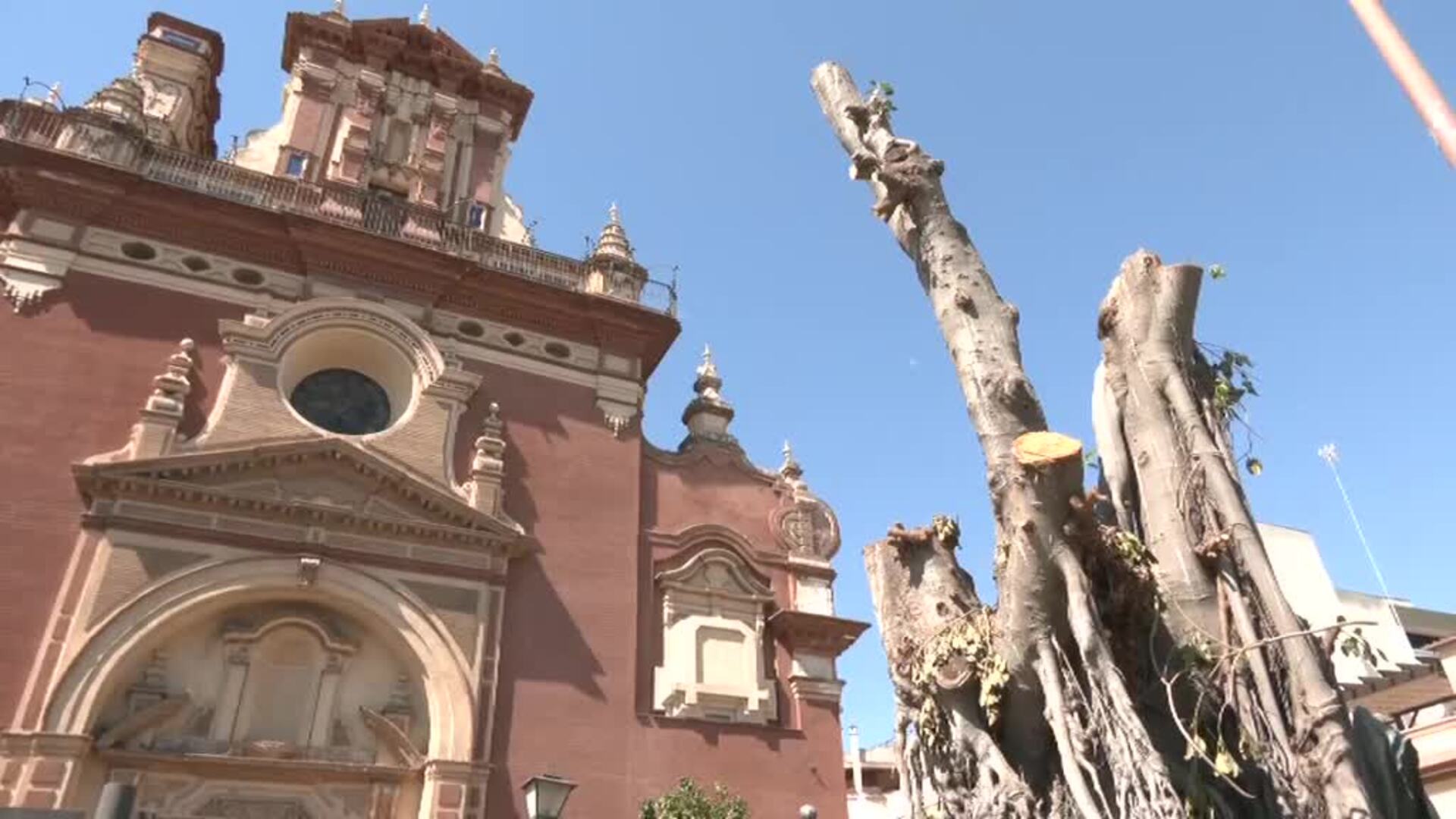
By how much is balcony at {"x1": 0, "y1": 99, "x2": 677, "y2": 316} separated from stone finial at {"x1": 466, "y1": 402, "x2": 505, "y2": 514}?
307cm

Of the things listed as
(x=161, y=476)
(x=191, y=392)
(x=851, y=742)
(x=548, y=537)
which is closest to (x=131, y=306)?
(x=191, y=392)

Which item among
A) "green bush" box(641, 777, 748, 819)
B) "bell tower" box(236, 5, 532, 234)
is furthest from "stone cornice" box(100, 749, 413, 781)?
"bell tower" box(236, 5, 532, 234)

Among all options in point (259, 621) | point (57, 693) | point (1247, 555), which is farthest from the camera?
point (259, 621)

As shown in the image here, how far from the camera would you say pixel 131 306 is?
1462cm

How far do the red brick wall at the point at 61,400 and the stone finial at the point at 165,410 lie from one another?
9.8 inches

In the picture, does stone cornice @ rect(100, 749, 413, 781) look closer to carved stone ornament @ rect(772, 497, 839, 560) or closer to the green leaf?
carved stone ornament @ rect(772, 497, 839, 560)

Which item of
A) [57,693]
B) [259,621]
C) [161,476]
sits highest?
[161,476]

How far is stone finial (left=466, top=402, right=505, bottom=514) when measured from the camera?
15.1 meters

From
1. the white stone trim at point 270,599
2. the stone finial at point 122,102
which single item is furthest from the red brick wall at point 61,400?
the stone finial at point 122,102

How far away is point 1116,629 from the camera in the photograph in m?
5.35

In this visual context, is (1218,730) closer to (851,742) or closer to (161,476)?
(161,476)

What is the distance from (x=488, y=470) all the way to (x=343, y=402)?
2.71m

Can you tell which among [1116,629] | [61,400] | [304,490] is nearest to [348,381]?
[304,490]

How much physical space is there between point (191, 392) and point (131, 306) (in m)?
1.74
